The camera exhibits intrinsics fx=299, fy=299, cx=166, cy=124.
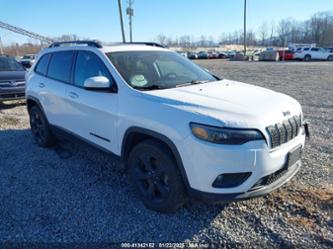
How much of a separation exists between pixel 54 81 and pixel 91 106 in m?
1.41

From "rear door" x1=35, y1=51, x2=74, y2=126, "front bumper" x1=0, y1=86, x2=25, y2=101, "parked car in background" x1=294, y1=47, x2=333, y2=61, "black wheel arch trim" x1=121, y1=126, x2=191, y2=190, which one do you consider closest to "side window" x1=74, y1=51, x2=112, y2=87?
"rear door" x1=35, y1=51, x2=74, y2=126

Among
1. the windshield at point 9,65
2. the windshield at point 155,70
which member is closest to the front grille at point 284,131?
the windshield at point 155,70

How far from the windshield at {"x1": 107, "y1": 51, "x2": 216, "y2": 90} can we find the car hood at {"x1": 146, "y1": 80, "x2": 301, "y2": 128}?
0.28 m

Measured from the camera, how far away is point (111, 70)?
12.0 feet

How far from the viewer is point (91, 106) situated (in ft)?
12.7

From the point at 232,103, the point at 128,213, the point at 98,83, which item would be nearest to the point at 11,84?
the point at 98,83

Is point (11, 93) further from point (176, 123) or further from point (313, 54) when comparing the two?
point (313, 54)

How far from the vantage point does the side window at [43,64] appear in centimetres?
534

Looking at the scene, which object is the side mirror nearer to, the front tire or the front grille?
the front tire

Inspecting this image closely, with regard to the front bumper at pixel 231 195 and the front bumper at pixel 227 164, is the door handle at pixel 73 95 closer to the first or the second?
the front bumper at pixel 227 164

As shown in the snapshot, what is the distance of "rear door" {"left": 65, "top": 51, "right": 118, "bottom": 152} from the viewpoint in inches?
142

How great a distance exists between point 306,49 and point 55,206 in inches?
1741

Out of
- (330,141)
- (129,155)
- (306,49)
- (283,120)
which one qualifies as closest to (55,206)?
(129,155)

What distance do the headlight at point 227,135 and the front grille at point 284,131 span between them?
197mm
